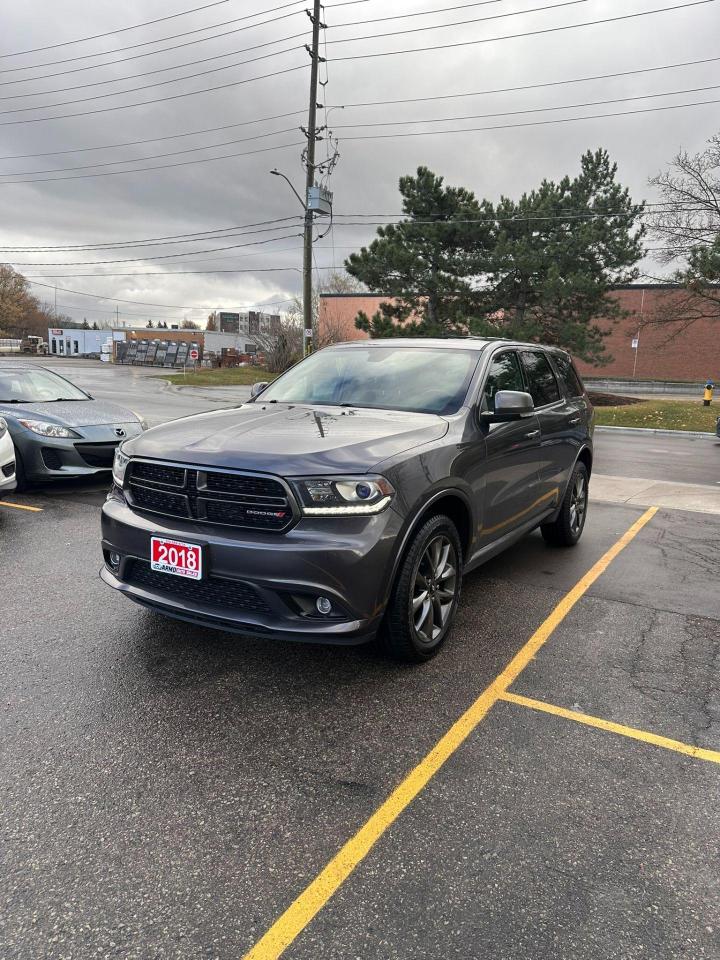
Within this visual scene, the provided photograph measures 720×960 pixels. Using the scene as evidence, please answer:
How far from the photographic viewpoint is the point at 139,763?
8.50ft

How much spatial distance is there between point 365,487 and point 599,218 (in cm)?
2730

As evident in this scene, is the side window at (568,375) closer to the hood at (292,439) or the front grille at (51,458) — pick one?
the hood at (292,439)

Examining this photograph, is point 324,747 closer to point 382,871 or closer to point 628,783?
point 382,871

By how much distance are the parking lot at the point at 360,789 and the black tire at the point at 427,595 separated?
177 mm

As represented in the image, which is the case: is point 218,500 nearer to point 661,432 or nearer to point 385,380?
point 385,380

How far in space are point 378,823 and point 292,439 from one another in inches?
69.9

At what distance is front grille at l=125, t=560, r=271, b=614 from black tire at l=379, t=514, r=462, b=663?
683mm

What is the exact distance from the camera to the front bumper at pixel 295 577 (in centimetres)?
283

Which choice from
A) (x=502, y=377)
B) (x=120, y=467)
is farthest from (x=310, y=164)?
(x=120, y=467)

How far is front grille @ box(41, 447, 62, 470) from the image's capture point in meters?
7.15

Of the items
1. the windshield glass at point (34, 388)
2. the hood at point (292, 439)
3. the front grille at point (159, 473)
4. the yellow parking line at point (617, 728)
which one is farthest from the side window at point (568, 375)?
the windshield glass at point (34, 388)

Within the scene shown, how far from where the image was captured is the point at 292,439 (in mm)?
3236

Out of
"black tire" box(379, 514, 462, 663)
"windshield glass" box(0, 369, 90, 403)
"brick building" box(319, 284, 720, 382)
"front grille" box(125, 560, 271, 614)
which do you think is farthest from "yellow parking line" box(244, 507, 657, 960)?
"brick building" box(319, 284, 720, 382)

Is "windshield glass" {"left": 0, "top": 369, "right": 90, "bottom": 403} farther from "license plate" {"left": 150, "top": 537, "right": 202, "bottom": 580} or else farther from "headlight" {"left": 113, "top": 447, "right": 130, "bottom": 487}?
"license plate" {"left": 150, "top": 537, "right": 202, "bottom": 580}
